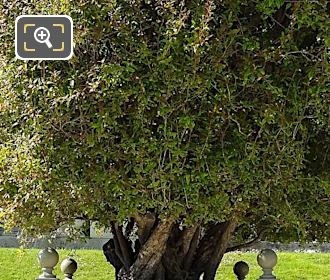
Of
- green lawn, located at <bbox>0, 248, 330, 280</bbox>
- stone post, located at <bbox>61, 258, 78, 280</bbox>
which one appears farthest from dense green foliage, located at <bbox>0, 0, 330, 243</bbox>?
green lawn, located at <bbox>0, 248, 330, 280</bbox>

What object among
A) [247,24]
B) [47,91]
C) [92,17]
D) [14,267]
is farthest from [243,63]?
[14,267]

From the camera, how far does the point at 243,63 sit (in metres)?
2.30

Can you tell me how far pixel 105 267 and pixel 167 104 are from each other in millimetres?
4272

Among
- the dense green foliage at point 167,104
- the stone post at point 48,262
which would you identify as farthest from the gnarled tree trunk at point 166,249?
the dense green foliage at point 167,104

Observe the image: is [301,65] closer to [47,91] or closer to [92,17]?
[92,17]

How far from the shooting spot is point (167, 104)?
2.23 m

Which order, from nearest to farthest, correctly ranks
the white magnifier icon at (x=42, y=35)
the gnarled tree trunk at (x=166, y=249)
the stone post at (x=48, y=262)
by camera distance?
the white magnifier icon at (x=42, y=35) → the gnarled tree trunk at (x=166, y=249) → the stone post at (x=48, y=262)

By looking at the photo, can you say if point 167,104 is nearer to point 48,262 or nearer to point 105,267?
point 48,262

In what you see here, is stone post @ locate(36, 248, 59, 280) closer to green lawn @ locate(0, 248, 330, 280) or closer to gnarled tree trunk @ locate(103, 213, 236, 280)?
gnarled tree trunk @ locate(103, 213, 236, 280)

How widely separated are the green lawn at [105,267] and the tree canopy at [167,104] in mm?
3536

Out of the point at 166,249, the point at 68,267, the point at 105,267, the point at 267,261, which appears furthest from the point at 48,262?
the point at 105,267

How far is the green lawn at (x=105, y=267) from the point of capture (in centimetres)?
602

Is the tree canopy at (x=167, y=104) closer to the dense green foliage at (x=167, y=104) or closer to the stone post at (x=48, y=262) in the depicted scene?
the dense green foliage at (x=167, y=104)

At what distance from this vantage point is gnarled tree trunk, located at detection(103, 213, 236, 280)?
2912mm
